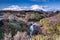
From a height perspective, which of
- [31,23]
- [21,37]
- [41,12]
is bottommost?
[21,37]

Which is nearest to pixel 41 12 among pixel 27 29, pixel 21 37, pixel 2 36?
pixel 27 29

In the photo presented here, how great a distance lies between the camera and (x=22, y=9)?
2.55 meters

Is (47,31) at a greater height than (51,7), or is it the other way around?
Result: (51,7)

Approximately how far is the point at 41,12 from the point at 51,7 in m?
0.17

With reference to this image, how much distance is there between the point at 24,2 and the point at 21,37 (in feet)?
1.79

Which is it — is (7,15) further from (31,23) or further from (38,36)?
(38,36)

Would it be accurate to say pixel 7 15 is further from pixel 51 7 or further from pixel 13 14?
pixel 51 7

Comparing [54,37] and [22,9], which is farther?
[22,9]

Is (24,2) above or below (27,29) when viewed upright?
above

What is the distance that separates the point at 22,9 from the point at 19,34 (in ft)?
1.32

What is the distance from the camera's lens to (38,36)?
243 cm

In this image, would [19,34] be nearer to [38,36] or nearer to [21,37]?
[21,37]

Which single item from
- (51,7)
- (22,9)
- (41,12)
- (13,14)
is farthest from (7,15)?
Result: (51,7)

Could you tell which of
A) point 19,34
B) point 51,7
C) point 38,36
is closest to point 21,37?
point 19,34
